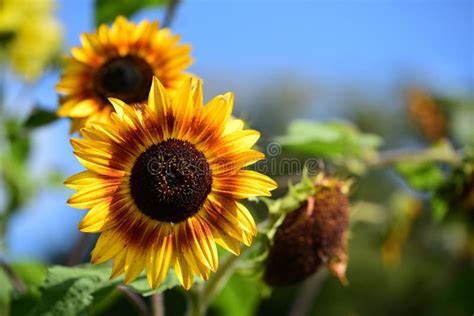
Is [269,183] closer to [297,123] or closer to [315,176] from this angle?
[315,176]

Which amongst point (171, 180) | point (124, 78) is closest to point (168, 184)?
point (171, 180)

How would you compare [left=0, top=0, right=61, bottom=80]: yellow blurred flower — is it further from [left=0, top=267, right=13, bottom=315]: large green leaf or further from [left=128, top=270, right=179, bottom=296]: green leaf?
[left=128, top=270, right=179, bottom=296]: green leaf

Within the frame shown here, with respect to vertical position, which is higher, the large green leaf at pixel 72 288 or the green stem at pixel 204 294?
the green stem at pixel 204 294

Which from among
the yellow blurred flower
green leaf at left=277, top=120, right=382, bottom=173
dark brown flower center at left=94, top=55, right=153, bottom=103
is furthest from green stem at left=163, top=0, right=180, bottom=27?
the yellow blurred flower

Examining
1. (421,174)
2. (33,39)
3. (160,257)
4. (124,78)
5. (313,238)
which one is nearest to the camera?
(160,257)

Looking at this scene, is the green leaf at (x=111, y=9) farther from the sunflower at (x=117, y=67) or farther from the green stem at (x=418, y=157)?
the green stem at (x=418, y=157)

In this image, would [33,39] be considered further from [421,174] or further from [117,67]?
[421,174]

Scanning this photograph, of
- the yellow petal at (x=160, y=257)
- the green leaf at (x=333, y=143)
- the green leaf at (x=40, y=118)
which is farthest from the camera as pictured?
the green leaf at (x=333, y=143)

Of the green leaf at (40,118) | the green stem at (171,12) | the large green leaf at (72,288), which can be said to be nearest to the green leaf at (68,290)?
the large green leaf at (72,288)
